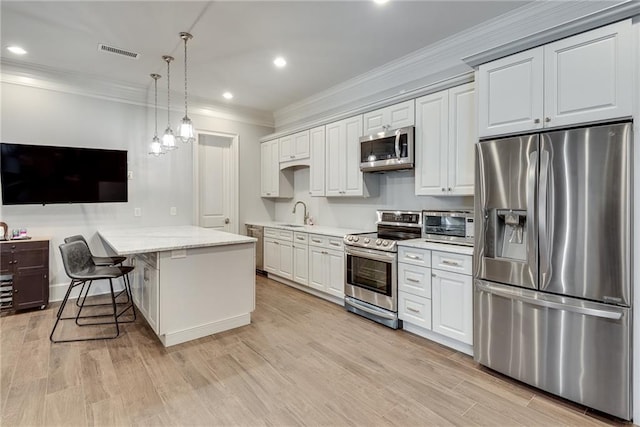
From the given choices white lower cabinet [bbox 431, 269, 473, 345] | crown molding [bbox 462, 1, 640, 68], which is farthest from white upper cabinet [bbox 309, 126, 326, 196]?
crown molding [bbox 462, 1, 640, 68]

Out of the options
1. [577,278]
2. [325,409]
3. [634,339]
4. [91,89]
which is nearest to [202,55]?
[91,89]

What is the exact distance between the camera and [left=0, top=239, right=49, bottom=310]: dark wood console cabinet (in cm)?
355

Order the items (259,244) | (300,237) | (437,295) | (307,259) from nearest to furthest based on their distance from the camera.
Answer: (437,295) < (307,259) < (300,237) < (259,244)

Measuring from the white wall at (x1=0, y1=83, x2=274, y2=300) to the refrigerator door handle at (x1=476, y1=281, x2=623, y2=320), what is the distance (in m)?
4.25

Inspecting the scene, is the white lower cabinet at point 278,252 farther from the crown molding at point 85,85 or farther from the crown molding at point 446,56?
the crown molding at point 85,85

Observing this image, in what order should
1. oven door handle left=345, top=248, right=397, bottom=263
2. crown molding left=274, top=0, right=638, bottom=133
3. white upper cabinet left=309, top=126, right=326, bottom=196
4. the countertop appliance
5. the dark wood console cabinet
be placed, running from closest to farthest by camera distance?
crown molding left=274, top=0, right=638, bottom=133, the countertop appliance, oven door handle left=345, top=248, right=397, bottom=263, the dark wood console cabinet, white upper cabinet left=309, top=126, right=326, bottom=196

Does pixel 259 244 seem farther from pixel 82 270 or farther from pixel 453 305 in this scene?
pixel 453 305

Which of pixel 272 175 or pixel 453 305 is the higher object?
pixel 272 175

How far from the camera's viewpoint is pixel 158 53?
3.56 meters

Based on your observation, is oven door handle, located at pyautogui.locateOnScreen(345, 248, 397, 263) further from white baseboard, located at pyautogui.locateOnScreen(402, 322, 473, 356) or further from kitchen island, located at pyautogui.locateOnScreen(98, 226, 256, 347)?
kitchen island, located at pyautogui.locateOnScreen(98, 226, 256, 347)

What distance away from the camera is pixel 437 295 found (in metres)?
2.88

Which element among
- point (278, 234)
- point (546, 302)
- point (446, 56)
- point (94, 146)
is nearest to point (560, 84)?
point (546, 302)

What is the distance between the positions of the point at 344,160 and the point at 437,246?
1829 millimetres

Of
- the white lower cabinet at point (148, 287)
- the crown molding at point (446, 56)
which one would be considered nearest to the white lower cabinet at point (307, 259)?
the crown molding at point (446, 56)
